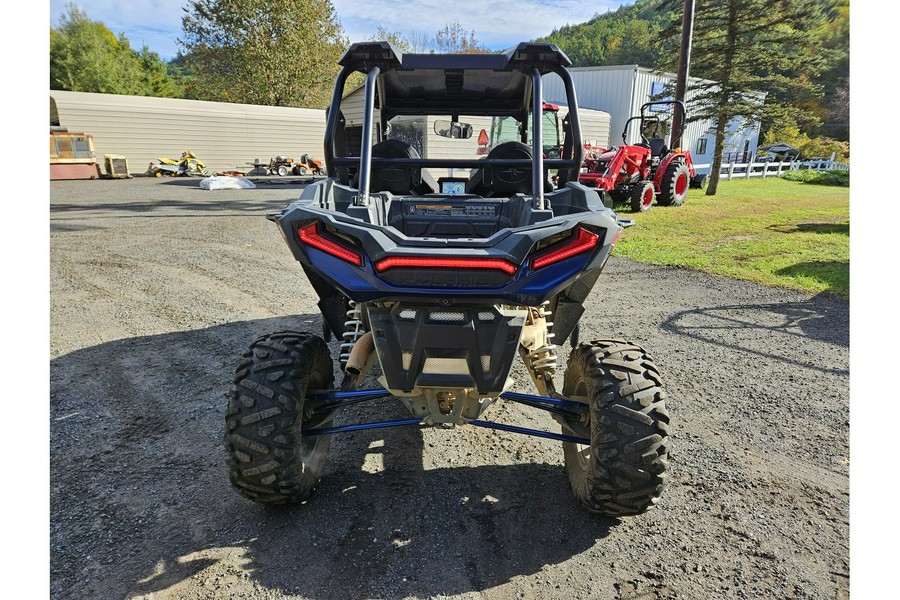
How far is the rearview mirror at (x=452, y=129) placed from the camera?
4.34 meters

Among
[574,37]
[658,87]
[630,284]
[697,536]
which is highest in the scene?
[574,37]

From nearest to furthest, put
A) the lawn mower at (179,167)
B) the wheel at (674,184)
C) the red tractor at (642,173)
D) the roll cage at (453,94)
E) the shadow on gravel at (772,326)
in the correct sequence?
the roll cage at (453,94) → the shadow on gravel at (772,326) → the red tractor at (642,173) → the wheel at (674,184) → the lawn mower at (179,167)

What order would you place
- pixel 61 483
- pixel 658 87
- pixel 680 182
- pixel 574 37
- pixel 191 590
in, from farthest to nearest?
pixel 574 37 → pixel 658 87 → pixel 680 182 → pixel 61 483 → pixel 191 590

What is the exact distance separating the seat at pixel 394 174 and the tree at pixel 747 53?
16.0 meters

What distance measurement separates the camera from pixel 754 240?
964 cm

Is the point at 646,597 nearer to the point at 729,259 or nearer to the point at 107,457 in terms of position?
the point at 107,457

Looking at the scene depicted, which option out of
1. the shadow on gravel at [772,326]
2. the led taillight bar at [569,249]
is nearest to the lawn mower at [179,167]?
the shadow on gravel at [772,326]

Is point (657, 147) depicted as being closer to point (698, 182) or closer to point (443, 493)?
point (698, 182)

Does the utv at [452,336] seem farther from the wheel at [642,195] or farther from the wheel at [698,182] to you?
the wheel at [698,182]

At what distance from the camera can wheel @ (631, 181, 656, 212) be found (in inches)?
Result: 498

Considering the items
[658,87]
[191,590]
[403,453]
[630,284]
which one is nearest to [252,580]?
[191,590]

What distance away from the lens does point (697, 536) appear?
8.05 ft

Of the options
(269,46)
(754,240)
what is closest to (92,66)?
(269,46)

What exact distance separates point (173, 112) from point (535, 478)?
2571 centimetres
